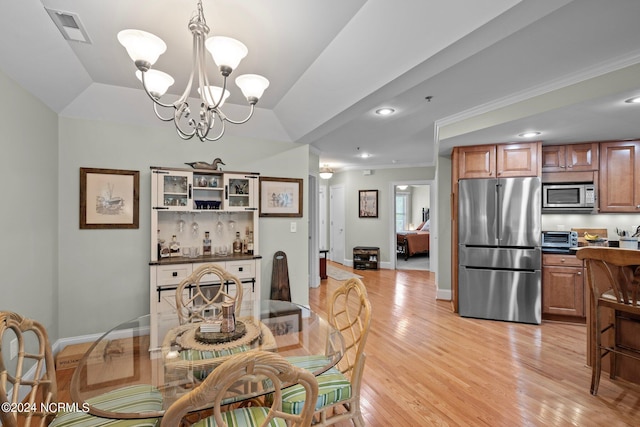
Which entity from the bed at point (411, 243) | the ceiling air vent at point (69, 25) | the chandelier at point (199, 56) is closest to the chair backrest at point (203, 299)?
the chandelier at point (199, 56)

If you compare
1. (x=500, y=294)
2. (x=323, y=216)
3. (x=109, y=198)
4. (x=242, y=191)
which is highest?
(x=242, y=191)

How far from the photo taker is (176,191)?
329 cm

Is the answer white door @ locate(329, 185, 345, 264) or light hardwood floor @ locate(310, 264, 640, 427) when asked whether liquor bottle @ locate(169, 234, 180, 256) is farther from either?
white door @ locate(329, 185, 345, 264)

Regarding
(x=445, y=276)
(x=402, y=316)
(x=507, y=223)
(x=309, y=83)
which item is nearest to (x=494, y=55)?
(x=309, y=83)

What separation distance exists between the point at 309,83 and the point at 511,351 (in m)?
3.19

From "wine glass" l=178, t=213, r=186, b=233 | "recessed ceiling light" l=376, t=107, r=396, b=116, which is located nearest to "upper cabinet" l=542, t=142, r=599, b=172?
"recessed ceiling light" l=376, t=107, r=396, b=116

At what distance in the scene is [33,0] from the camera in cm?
169

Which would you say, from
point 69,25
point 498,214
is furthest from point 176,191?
point 498,214

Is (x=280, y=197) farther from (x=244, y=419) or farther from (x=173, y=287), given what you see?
A: (x=244, y=419)

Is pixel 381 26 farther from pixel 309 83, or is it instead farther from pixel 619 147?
pixel 619 147

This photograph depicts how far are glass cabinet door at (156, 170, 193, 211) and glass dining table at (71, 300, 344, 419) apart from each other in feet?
4.54

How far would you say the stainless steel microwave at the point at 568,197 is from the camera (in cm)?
393

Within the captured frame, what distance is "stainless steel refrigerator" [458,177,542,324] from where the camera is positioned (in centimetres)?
381

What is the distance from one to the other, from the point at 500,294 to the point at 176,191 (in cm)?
404
